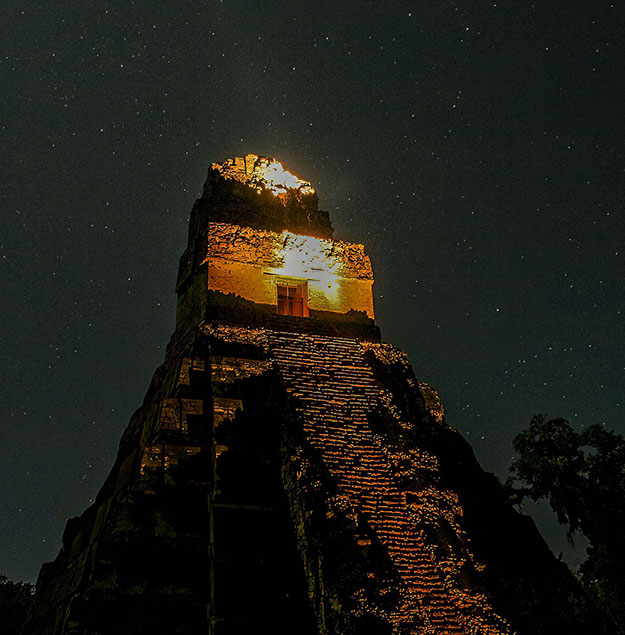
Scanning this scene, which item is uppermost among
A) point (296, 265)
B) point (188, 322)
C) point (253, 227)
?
point (253, 227)

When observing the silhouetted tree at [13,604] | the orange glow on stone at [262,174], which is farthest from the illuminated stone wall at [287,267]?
the silhouetted tree at [13,604]

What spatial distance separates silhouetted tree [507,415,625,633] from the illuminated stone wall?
600cm

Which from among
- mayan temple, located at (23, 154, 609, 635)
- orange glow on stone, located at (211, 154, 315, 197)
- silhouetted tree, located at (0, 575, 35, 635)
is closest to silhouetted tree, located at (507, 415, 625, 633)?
mayan temple, located at (23, 154, 609, 635)

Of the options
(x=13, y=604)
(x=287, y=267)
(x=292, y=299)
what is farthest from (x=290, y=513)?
(x=13, y=604)

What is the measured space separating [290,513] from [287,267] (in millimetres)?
5649

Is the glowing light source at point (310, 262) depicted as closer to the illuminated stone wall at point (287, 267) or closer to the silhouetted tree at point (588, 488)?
the illuminated stone wall at point (287, 267)

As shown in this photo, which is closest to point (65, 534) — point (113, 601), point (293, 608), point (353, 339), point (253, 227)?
point (113, 601)

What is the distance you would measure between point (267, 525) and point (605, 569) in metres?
9.86

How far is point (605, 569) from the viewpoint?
47.0ft

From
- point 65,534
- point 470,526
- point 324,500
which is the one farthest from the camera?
point 65,534

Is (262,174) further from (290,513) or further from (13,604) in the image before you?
(13,604)

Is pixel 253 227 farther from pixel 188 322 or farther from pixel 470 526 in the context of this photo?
pixel 470 526

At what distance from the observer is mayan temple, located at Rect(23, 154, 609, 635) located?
706cm

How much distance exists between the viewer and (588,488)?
49.5 ft
